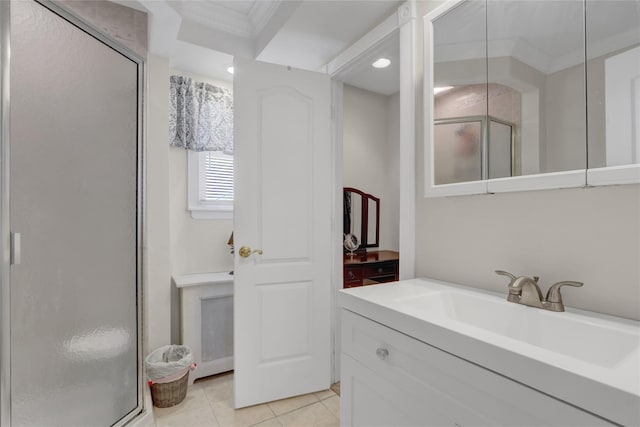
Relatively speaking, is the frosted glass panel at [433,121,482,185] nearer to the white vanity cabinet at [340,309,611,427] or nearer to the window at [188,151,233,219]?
the white vanity cabinet at [340,309,611,427]

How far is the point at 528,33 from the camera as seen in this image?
3.40ft

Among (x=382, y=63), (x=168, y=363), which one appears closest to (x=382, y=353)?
(x=168, y=363)

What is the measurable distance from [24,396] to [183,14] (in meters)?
2.04

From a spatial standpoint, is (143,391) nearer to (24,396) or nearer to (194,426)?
(194,426)

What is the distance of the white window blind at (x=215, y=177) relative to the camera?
245 cm

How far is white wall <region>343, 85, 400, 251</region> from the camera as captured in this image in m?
2.74

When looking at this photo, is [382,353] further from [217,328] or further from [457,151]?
[217,328]

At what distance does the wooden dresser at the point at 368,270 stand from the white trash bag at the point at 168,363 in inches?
44.0

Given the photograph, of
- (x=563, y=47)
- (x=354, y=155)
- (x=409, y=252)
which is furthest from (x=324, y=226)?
(x=563, y=47)

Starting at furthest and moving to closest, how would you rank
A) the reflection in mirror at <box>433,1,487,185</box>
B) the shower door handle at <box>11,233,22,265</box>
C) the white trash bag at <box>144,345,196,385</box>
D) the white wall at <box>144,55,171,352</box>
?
the white wall at <box>144,55,171,352</box> → the white trash bag at <box>144,345,196,385</box> → the reflection in mirror at <box>433,1,487,185</box> → the shower door handle at <box>11,233,22,265</box>

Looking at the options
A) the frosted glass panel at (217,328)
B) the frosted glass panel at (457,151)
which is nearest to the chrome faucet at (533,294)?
the frosted glass panel at (457,151)

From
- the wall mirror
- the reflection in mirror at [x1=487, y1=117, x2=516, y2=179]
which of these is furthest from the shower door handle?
the wall mirror

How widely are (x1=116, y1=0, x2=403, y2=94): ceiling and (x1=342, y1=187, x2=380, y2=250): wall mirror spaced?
98cm

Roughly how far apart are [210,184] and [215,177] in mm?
72
